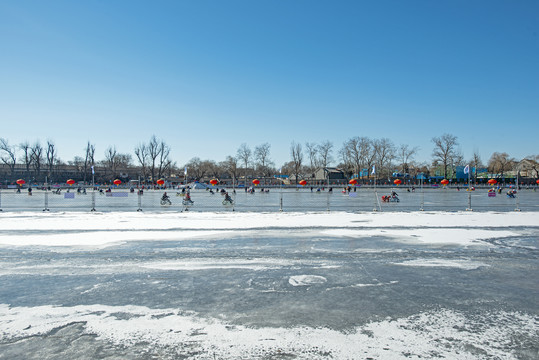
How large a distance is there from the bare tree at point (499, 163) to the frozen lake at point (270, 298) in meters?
139

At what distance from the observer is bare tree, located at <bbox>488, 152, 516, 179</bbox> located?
412ft

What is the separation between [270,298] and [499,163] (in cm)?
14905

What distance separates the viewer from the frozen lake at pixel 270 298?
3854 millimetres

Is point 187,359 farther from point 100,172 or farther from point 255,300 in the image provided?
point 100,172

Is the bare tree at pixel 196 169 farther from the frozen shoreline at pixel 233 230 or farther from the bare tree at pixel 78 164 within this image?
the frozen shoreline at pixel 233 230

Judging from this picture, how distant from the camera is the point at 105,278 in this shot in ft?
21.9

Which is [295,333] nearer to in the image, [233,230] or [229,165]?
[233,230]

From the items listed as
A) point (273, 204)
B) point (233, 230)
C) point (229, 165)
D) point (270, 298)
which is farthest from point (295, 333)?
point (229, 165)

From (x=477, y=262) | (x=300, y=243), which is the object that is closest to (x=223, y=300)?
(x=300, y=243)

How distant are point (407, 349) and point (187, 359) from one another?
8.13ft

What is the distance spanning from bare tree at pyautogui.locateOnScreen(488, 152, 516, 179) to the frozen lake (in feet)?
457

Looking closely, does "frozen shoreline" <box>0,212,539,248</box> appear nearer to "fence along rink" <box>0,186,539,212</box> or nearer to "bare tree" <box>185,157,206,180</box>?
"fence along rink" <box>0,186,539,212</box>

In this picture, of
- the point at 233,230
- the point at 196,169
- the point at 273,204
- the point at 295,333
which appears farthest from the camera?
the point at 196,169

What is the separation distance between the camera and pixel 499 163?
126 meters
